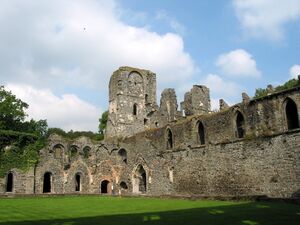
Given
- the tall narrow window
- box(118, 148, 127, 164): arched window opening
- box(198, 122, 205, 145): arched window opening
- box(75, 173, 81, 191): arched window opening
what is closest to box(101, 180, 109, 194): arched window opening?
box(75, 173, 81, 191): arched window opening

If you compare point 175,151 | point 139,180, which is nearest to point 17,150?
point 139,180

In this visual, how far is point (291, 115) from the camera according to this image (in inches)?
825

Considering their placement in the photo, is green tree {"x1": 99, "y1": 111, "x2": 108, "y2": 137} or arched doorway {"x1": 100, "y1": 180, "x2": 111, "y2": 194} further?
green tree {"x1": 99, "y1": 111, "x2": 108, "y2": 137}

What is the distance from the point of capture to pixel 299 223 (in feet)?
29.8

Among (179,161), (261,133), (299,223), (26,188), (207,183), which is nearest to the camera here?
(299,223)

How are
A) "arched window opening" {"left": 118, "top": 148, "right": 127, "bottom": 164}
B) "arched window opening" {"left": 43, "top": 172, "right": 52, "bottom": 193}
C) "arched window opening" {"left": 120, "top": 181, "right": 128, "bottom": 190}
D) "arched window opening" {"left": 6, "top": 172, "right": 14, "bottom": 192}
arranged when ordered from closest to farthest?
1. "arched window opening" {"left": 6, "top": 172, "right": 14, "bottom": 192}
2. "arched window opening" {"left": 43, "top": 172, "right": 52, "bottom": 193}
3. "arched window opening" {"left": 120, "top": 181, "right": 128, "bottom": 190}
4. "arched window opening" {"left": 118, "top": 148, "right": 127, "bottom": 164}

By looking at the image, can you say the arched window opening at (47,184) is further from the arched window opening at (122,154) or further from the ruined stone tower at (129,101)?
the ruined stone tower at (129,101)

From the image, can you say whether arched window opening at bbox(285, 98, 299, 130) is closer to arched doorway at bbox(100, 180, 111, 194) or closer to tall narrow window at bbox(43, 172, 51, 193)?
arched doorway at bbox(100, 180, 111, 194)

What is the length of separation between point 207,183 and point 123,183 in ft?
36.8

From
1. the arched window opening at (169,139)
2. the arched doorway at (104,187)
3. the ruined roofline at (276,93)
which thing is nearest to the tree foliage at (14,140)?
the arched doorway at (104,187)

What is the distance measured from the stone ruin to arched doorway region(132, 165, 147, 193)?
9 cm

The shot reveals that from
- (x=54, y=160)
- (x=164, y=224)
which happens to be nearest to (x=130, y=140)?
(x=54, y=160)

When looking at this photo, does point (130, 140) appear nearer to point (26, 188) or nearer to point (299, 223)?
point (26, 188)

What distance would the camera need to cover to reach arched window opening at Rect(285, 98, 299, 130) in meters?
20.8
